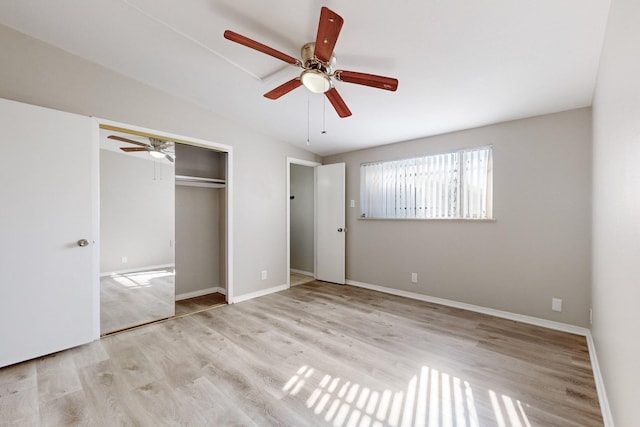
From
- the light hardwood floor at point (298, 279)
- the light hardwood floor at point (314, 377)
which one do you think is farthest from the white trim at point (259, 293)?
the light hardwood floor at point (314, 377)

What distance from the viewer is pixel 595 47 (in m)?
1.87

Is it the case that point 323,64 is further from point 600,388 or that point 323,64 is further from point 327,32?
point 600,388

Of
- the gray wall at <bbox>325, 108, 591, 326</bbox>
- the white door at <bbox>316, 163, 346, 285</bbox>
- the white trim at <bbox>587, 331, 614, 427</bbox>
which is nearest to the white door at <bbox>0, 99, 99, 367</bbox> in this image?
the white door at <bbox>316, 163, 346, 285</bbox>

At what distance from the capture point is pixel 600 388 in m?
1.80

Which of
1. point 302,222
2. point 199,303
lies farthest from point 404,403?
point 302,222

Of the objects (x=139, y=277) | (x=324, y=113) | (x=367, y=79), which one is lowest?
(x=139, y=277)

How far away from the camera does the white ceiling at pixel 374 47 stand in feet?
5.67

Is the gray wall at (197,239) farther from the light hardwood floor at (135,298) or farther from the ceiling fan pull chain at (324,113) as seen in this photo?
the ceiling fan pull chain at (324,113)

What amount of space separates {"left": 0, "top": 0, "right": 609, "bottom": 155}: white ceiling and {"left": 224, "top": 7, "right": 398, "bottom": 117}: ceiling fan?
0.28 m

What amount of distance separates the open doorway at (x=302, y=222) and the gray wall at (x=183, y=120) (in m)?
0.75

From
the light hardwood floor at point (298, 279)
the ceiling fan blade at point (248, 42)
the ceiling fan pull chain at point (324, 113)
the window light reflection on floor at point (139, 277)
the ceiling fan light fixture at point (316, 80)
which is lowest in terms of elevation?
the light hardwood floor at point (298, 279)

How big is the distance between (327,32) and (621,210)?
1.73 metres

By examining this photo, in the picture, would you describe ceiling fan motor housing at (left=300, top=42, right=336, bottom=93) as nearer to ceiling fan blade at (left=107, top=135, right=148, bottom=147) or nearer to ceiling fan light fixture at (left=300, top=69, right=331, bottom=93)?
ceiling fan light fixture at (left=300, top=69, right=331, bottom=93)

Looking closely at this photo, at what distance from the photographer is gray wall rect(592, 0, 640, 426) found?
103 centimetres
